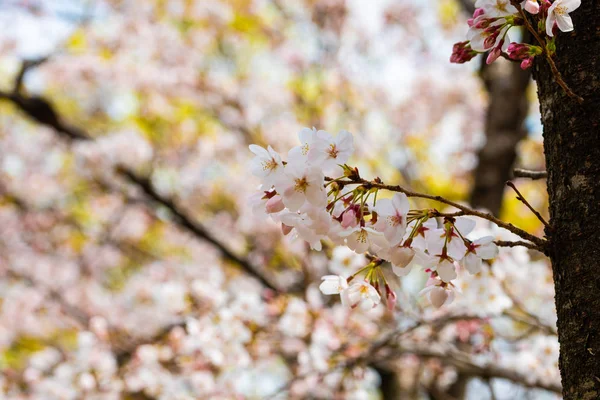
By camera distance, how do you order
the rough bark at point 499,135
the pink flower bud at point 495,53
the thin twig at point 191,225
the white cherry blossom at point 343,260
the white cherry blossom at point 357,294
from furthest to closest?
the thin twig at point 191,225, the rough bark at point 499,135, the white cherry blossom at point 343,260, the white cherry blossom at point 357,294, the pink flower bud at point 495,53

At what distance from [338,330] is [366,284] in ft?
8.23

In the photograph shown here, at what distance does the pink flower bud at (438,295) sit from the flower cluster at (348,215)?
89 mm

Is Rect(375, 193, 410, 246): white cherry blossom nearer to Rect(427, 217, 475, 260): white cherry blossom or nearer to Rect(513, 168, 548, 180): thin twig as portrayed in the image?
Rect(427, 217, 475, 260): white cherry blossom

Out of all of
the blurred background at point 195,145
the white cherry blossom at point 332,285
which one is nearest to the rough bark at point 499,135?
the blurred background at point 195,145

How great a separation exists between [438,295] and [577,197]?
0.30 meters

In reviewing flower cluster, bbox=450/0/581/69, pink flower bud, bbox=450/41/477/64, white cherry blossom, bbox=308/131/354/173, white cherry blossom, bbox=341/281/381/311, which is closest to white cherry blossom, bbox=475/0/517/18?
flower cluster, bbox=450/0/581/69

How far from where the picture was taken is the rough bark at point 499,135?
4.89 meters

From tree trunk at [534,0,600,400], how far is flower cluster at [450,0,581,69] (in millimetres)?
71

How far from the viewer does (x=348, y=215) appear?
1.00m

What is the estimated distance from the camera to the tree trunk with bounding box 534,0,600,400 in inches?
37.2

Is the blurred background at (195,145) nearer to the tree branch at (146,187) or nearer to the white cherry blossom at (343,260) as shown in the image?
the tree branch at (146,187)

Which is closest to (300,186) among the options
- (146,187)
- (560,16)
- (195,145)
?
(560,16)

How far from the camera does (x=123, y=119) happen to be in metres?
9.41

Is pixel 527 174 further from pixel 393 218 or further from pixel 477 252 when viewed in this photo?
pixel 393 218
